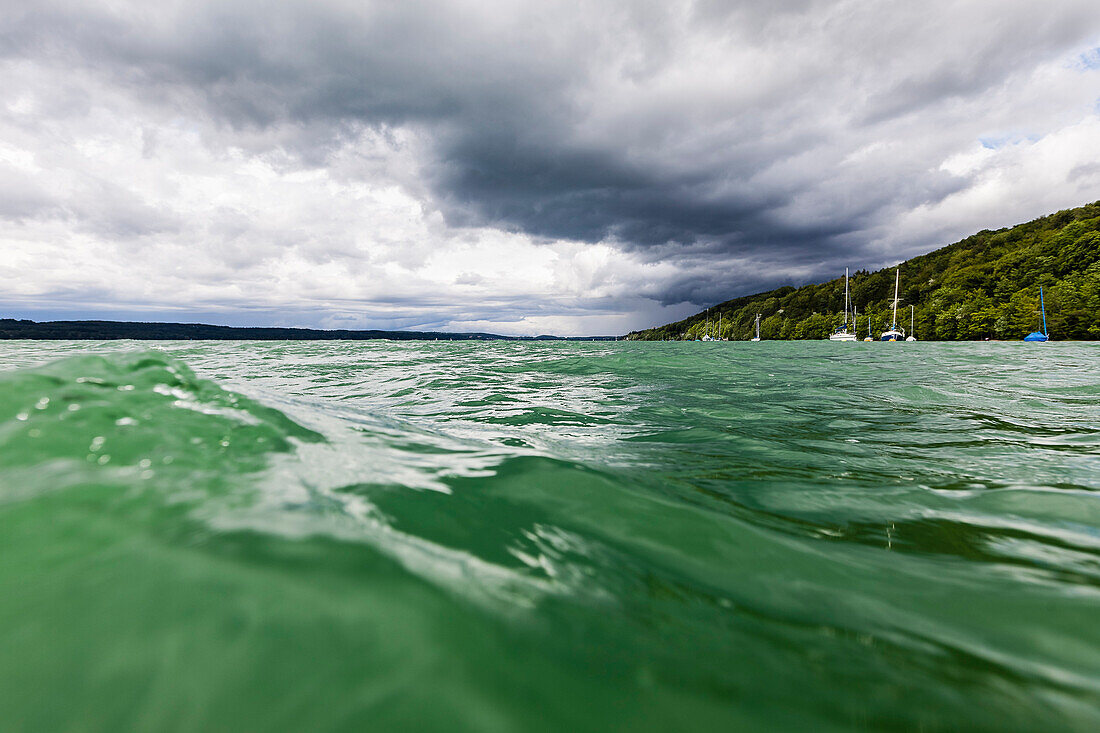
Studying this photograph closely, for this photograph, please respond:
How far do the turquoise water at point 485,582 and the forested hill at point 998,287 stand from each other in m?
93.6

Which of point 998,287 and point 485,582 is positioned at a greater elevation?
point 998,287

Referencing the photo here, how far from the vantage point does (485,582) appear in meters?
1.83

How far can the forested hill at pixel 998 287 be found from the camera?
220ft

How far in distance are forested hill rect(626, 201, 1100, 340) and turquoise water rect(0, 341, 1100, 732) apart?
93.6m

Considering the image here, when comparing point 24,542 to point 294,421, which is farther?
point 294,421

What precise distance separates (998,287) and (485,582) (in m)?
112

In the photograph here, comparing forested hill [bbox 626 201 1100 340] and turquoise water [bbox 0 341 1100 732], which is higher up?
forested hill [bbox 626 201 1100 340]

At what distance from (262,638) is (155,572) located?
2.15 ft

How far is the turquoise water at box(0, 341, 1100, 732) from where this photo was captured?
1271 millimetres

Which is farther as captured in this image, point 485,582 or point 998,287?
point 998,287

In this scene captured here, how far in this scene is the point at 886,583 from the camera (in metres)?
2.21

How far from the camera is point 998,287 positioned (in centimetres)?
8088

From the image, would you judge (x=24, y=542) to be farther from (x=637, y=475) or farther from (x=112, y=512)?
(x=637, y=475)

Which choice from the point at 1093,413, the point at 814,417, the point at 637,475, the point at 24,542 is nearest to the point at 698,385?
the point at 814,417
